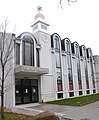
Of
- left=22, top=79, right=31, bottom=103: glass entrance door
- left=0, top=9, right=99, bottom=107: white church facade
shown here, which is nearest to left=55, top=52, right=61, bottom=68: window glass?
left=0, top=9, right=99, bottom=107: white church facade

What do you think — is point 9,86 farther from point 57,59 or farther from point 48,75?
point 57,59

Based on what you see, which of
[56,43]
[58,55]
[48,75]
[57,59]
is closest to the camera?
[48,75]

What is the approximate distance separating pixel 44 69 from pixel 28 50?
129 inches

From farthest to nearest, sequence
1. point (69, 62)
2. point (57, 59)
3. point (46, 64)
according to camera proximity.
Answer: point (69, 62) → point (57, 59) → point (46, 64)

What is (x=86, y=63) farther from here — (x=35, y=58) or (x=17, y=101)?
(x=17, y=101)

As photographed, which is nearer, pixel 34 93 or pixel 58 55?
pixel 34 93

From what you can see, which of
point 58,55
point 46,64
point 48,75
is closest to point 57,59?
point 58,55

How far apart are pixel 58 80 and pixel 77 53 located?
26.9 ft

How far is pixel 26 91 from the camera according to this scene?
19188 millimetres

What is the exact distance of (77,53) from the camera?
29.2m

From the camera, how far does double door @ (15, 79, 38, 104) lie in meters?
18.3

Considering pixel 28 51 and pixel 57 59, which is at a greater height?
pixel 28 51

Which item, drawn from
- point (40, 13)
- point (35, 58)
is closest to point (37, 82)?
point (35, 58)

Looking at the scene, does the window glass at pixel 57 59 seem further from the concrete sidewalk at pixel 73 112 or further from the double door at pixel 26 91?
the concrete sidewalk at pixel 73 112
